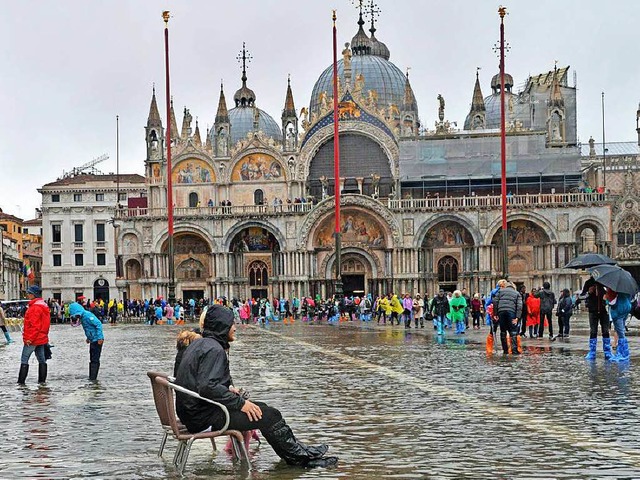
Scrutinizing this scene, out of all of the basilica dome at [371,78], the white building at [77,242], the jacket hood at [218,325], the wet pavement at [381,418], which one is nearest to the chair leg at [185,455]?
the wet pavement at [381,418]

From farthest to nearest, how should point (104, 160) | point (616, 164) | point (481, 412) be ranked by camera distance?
point (104, 160), point (616, 164), point (481, 412)

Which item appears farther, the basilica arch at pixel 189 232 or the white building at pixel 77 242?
the white building at pixel 77 242

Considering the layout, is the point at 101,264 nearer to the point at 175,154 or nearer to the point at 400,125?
the point at 175,154

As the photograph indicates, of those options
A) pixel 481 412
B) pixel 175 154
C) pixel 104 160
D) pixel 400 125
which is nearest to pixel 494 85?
pixel 400 125

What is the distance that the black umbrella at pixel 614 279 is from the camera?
20281 mm

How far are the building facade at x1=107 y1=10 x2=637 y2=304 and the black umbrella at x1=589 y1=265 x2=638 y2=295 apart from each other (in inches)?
1937

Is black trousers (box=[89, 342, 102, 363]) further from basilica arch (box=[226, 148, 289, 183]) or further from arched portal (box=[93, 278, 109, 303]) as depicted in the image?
arched portal (box=[93, 278, 109, 303])

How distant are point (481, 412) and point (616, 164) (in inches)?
3361

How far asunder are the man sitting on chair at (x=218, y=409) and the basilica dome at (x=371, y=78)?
74.3 meters

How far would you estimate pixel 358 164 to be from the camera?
75062 mm

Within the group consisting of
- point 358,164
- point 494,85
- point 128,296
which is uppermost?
point 494,85

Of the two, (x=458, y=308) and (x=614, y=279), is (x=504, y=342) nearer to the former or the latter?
(x=614, y=279)

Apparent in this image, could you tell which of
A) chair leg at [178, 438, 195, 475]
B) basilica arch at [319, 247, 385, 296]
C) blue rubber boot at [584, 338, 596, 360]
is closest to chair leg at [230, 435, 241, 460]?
chair leg at [178, 438, 195, 475]

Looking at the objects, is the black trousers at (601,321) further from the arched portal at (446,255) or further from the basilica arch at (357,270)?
the basilica arch at (357,270)
